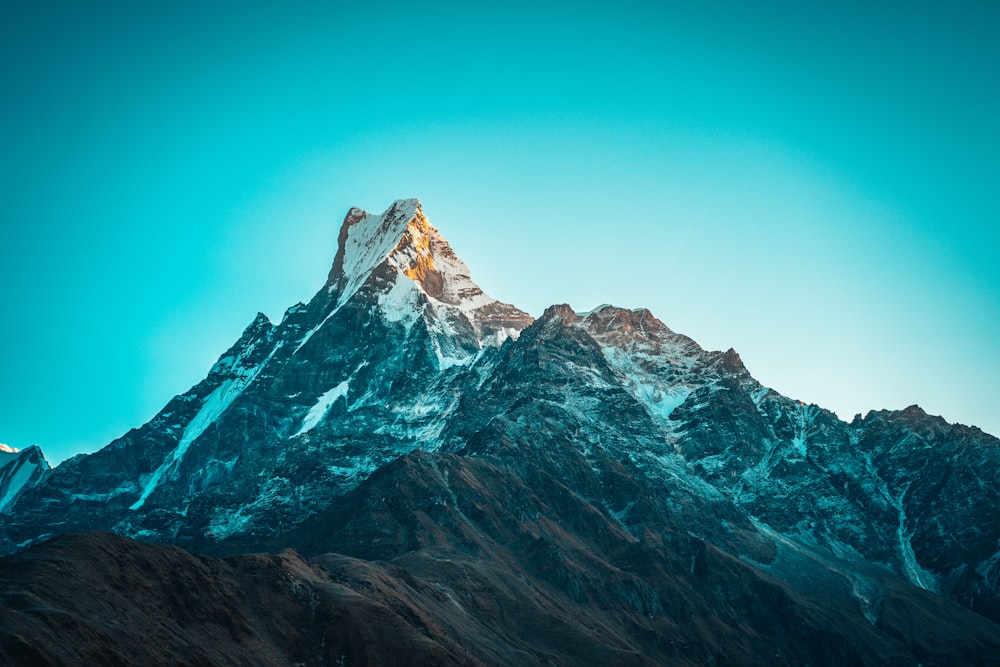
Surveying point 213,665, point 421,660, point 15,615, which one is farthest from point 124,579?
point 421,660

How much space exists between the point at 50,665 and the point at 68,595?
28041 millimetres

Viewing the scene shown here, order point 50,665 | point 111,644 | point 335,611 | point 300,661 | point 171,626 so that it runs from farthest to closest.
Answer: point 335,611, point 300,661, point 171,626, point 111,644, point 50,665

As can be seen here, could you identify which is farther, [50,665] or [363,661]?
[363,661]

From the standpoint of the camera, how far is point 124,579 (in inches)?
6841

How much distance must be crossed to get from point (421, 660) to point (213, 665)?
45.0m

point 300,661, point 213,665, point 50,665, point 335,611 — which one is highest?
point 335,611

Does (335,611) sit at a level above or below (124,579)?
above

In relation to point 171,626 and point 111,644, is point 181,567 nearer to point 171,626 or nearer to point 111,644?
point 171,626

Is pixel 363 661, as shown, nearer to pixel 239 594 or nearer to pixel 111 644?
pixel 239 594

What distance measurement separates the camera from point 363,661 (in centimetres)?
18938

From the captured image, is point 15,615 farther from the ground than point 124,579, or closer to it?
closer to it

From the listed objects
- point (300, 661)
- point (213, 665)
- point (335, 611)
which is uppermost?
point (335, 611)

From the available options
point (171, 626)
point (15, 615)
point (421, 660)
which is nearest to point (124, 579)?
point (171, 626)

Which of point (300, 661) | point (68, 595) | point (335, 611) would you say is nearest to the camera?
point (68, 595)
